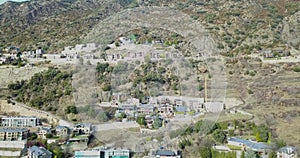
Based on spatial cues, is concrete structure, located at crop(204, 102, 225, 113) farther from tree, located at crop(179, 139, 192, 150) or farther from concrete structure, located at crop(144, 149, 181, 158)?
concrete structure, located at crop(144, 149, 181, 158)

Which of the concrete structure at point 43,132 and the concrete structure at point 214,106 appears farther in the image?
the concrete structure at point 43,132

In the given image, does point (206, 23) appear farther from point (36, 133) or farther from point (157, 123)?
point (36, 133)

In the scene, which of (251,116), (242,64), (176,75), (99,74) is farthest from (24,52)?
(251,116)

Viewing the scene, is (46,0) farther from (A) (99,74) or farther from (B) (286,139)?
(B) (286,139)

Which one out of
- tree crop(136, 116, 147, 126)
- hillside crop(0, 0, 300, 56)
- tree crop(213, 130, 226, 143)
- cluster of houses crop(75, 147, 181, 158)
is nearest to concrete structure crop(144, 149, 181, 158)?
cluster of houses crop(75, 147, 181, 158)

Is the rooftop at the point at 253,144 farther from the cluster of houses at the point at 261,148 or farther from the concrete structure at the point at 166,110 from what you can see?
the concrete structure at the point at 166,110

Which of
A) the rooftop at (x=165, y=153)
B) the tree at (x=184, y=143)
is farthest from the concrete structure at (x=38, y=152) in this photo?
the tree at (x=184, y=143)
